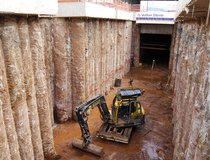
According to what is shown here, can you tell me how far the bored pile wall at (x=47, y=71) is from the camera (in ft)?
16.2

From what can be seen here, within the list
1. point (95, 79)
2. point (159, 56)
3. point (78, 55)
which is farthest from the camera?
point (159, 56)

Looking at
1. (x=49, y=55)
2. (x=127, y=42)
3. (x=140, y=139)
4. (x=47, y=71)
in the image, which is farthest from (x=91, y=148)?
(x=127, y=42)

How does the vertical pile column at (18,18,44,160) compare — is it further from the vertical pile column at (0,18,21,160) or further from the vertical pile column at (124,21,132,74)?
the vertical pile column at (124,21,132,74)

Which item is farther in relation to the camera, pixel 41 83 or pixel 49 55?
pixel 49 55

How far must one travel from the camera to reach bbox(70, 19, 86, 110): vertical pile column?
8922mm

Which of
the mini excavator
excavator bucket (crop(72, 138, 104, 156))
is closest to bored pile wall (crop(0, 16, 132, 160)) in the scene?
excavator bucket (crop(72, 138, 104, 156))

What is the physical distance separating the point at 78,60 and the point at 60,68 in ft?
2.95

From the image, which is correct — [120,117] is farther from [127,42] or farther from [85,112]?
[127,42]

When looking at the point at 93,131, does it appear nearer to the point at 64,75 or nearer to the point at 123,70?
the point at 64,75

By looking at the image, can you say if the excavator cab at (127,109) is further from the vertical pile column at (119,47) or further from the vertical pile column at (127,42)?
the vertical pile column at (127,42)

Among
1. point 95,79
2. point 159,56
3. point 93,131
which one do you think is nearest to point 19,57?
point 93,131

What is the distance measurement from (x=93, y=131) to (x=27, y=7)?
19.9ft

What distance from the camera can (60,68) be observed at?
29.9 ft

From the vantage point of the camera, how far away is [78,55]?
Answer: 9.24 m
